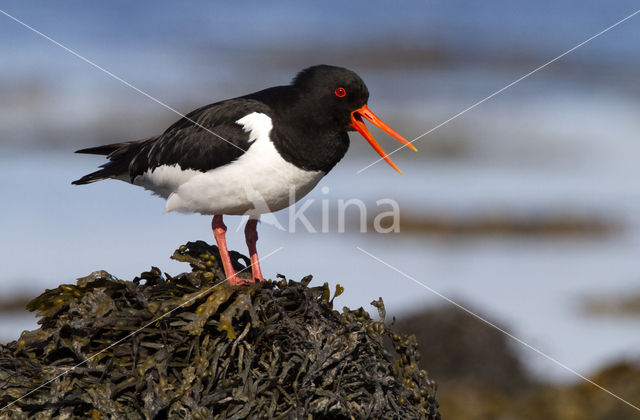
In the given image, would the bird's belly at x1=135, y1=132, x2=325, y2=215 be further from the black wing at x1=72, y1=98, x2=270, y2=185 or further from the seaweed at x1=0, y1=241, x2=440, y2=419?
the seaweed at x1=0, y1=241, x2=440, y2=419

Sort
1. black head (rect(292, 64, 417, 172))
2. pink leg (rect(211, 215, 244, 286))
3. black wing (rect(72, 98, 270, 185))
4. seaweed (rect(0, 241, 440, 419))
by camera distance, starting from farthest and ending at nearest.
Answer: black head (rect(292, 64, 417, 172)), black wing (rect(72, 98, 270, 185)), pink leg (rect(211, 215, 244, 286)), seaweed (rect(0, 241, 440, 419))

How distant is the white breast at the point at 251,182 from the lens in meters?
6.49

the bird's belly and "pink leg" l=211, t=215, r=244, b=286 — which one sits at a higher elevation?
the bird's belly

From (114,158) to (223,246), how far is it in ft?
8.36

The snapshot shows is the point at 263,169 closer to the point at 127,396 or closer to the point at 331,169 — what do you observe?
the point at 331,169

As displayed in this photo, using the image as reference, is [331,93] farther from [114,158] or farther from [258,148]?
[114,158]

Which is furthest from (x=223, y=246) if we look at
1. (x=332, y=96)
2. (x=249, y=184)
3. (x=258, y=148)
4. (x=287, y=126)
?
(x=332, y=96)

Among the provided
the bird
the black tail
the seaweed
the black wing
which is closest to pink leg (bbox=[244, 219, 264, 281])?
the bird

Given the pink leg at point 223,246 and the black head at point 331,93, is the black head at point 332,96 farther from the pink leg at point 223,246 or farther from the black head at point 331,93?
the pink leg at point 223,246

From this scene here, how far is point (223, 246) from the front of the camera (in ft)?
20.8

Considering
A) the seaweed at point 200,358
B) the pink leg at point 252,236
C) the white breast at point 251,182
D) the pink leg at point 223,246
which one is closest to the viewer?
the seaweed at point 200,358

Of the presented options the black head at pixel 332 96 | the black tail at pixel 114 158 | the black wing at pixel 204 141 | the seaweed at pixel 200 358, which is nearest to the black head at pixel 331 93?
the black head at pixel 332 96

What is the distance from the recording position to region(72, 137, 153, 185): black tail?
7.84 m

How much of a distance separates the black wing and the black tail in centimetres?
31
